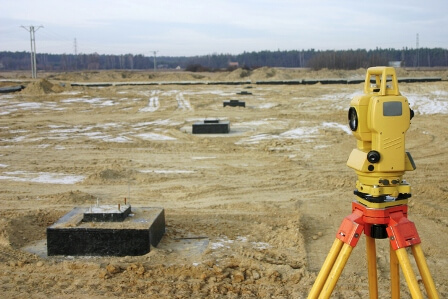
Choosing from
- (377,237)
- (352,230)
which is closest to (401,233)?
(377,237)

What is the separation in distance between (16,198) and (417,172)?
7.17m

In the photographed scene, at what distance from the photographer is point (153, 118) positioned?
18.7 meters

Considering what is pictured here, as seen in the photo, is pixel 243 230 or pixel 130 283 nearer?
pixel 130 283

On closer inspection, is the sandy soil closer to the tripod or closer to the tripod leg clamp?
the tripod

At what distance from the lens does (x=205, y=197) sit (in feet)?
26.7

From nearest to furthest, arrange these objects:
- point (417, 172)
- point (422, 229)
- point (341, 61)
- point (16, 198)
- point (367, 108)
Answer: point (367, 108), point (422, 229), point (16, 198), point (417, 172), point (341, 61)

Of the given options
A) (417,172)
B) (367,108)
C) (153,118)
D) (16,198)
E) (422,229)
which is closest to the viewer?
(367,108)

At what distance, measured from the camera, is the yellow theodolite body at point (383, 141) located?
2961 mm

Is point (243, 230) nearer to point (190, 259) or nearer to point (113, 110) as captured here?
point (190, 259)

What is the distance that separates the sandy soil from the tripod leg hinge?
1.66 meters

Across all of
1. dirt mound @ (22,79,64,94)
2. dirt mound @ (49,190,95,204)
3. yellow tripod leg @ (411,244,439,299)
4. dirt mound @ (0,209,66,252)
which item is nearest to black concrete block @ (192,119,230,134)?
dirt mound @ (49,190,95,204)

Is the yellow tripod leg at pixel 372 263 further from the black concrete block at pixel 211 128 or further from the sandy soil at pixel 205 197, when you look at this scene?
the black concrete block at pixel 211 128

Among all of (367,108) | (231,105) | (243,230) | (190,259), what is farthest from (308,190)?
(231,105)

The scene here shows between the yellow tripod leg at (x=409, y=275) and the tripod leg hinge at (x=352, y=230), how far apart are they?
0.24 metres
